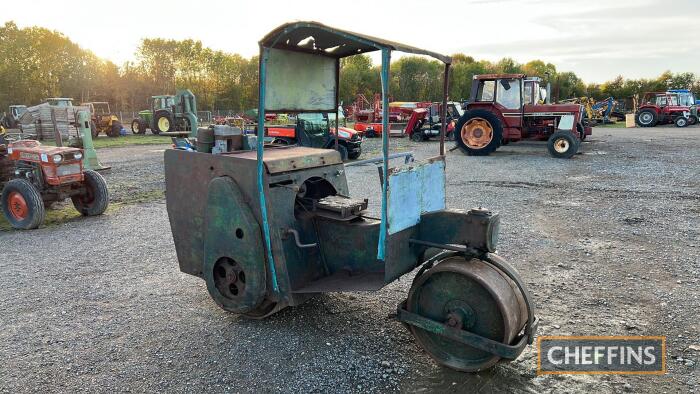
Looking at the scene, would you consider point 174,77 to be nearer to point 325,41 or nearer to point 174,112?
point 174,112

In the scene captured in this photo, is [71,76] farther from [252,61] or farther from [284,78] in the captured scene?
[284,78]

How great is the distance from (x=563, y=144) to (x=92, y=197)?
12220mm

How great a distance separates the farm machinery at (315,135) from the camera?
42.3 feet

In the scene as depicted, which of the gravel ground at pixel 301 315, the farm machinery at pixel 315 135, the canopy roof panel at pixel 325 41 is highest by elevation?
the canopy roof panel at pixel 325 41

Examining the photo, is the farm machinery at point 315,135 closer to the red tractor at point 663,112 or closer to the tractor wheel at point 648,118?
the tractor wheel at point 648,118

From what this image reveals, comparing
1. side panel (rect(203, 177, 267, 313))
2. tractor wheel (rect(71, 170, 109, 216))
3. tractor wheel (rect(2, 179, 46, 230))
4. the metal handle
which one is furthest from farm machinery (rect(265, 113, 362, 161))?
the metal handle

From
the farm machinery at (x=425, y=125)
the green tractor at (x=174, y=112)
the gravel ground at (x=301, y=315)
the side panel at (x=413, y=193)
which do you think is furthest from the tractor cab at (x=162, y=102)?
the side panel at (x=413, y=193)

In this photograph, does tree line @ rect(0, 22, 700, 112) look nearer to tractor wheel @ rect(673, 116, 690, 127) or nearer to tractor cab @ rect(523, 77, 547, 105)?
tractor wheel @ rect(673, 116, 690, 127)

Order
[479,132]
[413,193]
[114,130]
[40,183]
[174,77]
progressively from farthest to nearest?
[174,77] → [114,130] → [479,132] → [40,183] → [413,193]

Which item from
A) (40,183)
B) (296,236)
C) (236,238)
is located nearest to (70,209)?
(40,183)

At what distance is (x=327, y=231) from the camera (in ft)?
12.0

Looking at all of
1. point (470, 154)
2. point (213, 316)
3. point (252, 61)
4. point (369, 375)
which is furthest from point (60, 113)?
point (252, 61)

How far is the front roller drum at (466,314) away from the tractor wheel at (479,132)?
12.0 m

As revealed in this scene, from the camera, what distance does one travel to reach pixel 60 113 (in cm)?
1648
